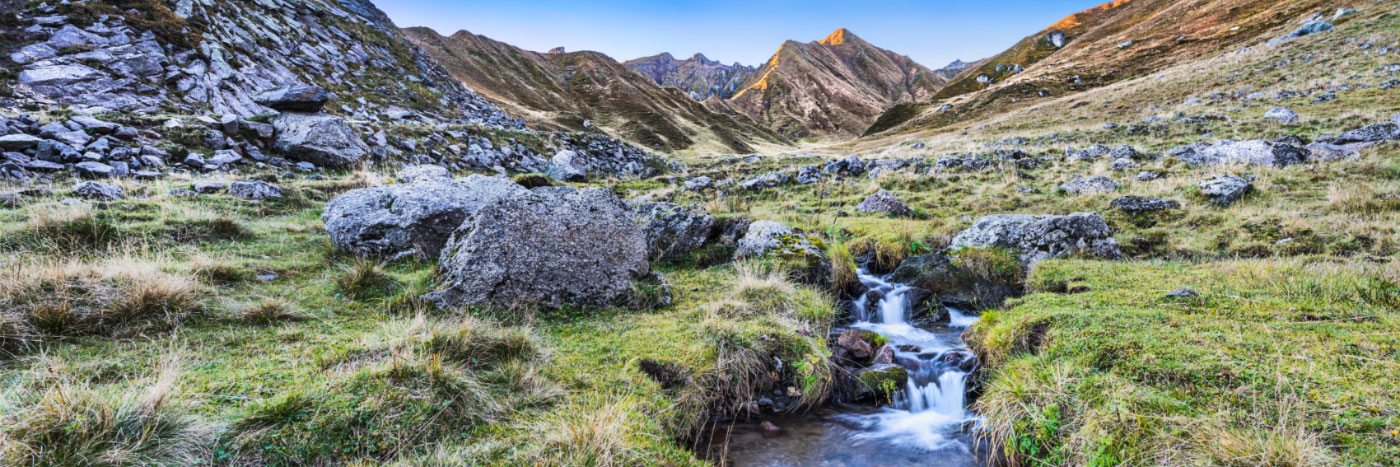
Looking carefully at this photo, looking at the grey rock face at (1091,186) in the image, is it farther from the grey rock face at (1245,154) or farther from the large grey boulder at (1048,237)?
the large grey boulder at (1048,237)

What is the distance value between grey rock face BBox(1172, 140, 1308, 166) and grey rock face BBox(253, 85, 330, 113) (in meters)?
31.4

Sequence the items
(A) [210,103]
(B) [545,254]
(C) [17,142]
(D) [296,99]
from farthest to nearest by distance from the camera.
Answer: (A) [210,103]
(D) [296,99]
(C) [17,142]
(B) [545,254]

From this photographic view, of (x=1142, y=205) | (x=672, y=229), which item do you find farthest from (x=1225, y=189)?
(x=672, y=229)

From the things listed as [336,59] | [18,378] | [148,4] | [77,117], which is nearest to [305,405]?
[18,378]

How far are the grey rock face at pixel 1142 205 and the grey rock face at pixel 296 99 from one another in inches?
1044

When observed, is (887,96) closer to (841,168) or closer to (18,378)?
(841,168)

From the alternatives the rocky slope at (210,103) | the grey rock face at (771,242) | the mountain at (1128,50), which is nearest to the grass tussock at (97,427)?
the grey rock face at (771,242)

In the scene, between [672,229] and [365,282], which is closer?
[365,282]

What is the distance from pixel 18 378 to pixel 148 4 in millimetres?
29858

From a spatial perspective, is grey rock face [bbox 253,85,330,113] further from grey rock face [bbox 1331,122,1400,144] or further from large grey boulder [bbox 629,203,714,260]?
grey rock face [bbox 1331,122,1400,144]

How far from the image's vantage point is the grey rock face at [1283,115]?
20516mm

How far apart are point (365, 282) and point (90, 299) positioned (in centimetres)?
229

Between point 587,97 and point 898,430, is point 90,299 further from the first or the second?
point 587,97

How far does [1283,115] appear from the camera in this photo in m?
21.1
